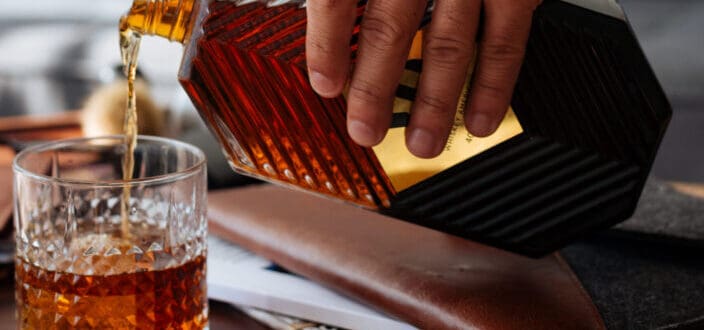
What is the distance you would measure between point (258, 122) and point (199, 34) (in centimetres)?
6

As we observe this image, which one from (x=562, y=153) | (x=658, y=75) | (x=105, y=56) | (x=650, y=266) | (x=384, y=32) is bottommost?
(x=658, y=75)

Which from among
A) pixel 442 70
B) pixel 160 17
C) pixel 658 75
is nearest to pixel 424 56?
pixel 442 70

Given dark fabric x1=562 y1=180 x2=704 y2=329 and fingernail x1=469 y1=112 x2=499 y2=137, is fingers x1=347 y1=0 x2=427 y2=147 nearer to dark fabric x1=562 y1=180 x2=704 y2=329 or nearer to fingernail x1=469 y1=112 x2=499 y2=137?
fingernail x1=469 y1=112 x2=499 y2=137

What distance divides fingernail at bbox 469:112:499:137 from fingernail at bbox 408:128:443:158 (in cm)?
2

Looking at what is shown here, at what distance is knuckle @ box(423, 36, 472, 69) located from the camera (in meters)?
0.46

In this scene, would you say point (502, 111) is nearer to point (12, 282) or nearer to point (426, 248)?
point (426, 248)

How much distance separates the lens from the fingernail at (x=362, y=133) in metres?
0.47

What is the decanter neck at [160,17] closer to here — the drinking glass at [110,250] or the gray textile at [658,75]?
the drinking glass at [110,250]

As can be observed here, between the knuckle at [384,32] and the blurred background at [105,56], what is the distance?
0.69 meters

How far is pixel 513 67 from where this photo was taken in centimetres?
47

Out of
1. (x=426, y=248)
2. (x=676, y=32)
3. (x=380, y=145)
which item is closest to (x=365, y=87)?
(x=380, y=145)

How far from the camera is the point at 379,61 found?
0.46 meters

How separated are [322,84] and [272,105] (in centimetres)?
6

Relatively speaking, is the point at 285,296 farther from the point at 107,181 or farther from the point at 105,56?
the point at 105,56
